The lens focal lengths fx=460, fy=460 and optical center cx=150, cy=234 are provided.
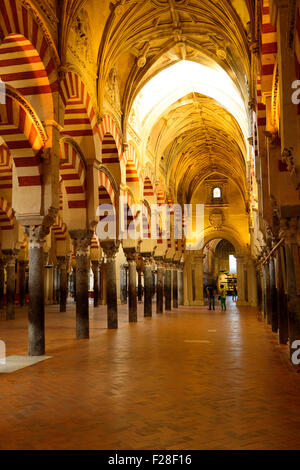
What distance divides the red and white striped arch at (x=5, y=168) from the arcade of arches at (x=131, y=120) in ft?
0.15

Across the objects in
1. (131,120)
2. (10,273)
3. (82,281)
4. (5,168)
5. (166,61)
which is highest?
(166,61)

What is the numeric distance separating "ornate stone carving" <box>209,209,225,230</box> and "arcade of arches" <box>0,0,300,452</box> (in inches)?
192

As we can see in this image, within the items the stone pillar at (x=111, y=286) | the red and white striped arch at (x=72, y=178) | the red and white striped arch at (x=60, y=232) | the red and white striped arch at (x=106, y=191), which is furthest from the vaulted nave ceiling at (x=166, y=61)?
the red and white striped arch at (x=60, y=232)

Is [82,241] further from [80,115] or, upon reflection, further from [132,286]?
[132,286]

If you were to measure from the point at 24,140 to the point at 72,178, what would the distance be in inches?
86.6

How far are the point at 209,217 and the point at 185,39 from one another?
46.2ft

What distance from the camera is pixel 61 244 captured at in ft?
64.6

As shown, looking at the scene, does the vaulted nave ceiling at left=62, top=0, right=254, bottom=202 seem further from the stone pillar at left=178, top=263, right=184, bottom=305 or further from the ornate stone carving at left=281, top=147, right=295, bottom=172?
the stone pillar at left=178, top=263, right=184, bottom=305

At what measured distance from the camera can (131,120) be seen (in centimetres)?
1356

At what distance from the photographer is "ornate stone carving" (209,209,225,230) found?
25203 mm

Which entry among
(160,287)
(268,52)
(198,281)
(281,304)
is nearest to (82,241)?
(281,304)

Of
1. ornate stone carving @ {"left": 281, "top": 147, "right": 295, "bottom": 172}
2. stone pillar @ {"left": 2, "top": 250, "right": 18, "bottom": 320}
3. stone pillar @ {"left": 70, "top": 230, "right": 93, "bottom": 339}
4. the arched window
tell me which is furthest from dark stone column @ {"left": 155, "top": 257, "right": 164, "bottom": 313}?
ornate stone carving @ {"left": 281, "top": 147, "right": 295, "bottom": 172}

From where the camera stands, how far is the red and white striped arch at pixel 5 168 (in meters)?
11.4
